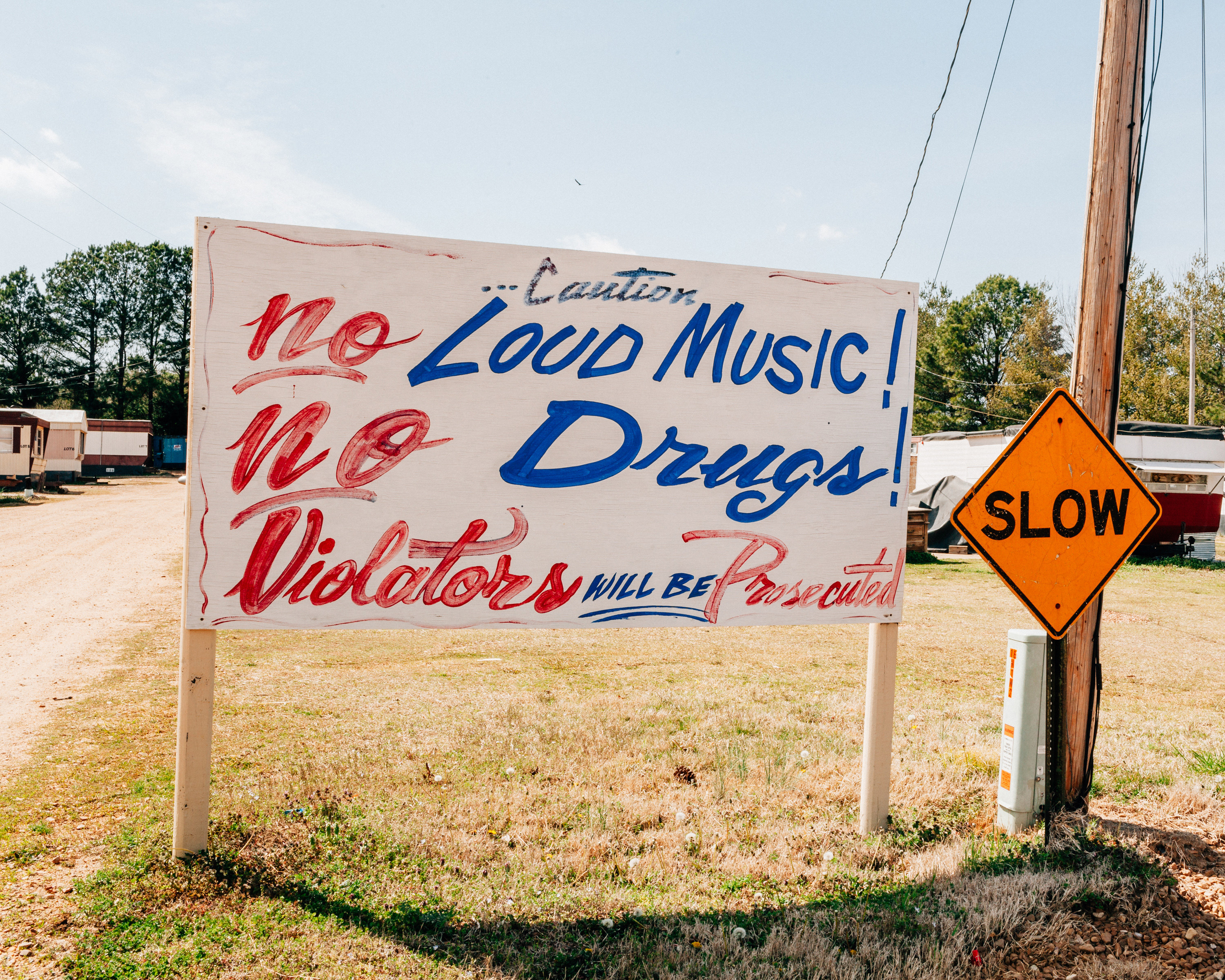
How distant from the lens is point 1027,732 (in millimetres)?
4137

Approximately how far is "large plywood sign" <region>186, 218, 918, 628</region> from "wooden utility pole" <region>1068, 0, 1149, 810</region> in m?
0.92

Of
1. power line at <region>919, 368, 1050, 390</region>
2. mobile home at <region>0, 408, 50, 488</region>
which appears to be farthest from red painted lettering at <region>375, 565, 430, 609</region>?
power line at <region>919, 368, 1050, 390</region>

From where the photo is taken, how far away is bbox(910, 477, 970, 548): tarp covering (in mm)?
21844

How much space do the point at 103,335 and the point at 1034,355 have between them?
2929 inches

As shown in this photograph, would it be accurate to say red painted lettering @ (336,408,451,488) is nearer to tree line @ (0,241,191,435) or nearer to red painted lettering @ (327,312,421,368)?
red painted lettering @ (327,312,421,368)

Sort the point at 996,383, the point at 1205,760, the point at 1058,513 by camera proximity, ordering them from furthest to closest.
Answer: the point at 996,383 → the point at 1205,760 → the point at 1058,513

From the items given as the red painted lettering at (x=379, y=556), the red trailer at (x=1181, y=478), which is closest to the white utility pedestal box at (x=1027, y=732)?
the red painted lettering at (x=379, y=556)

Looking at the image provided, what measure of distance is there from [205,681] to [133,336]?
80660 mm

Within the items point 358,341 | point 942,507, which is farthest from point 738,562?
point 942,507

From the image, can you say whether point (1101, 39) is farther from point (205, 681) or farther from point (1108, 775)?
point (205, 681)

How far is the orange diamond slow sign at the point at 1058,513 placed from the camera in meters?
3.88

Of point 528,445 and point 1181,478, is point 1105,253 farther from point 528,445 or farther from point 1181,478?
point 1181,478

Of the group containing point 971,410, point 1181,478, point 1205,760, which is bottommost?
point 1205,760

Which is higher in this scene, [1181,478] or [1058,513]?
[1181,478]
